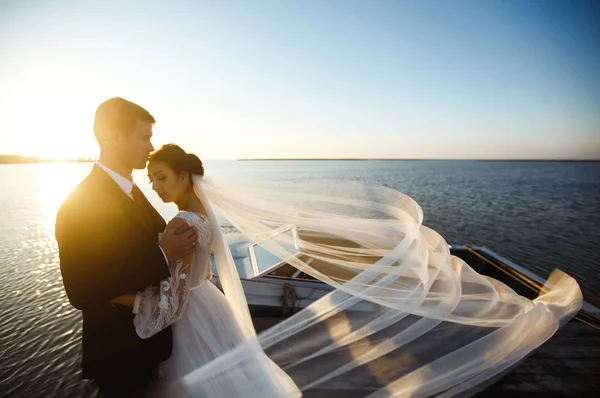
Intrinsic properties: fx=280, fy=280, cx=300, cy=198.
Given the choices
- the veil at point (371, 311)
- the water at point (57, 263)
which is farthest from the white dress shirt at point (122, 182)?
the water at point (57, 263)

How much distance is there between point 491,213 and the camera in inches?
1025

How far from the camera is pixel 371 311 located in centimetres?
311

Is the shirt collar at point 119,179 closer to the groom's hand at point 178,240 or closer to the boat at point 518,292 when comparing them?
the groom's hand at point 178,240

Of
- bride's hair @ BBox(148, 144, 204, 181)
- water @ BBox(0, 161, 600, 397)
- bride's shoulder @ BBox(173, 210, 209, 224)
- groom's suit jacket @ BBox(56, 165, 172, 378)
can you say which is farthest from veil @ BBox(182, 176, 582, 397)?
water @ BBox(0, 161, 600, 397)

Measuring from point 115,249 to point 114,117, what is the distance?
0.89 m

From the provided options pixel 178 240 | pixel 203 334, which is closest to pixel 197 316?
pixel 203 334

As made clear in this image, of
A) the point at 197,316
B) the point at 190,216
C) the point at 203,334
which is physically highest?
the point at 190,216

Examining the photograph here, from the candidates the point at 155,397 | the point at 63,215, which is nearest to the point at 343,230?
the point at 155,397

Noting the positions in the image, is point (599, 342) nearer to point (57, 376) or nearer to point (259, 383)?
point (259, 383)

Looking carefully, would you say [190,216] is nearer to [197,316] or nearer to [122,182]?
[122,182]

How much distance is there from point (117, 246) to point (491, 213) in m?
30.9

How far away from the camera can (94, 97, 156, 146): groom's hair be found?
1.87 meters

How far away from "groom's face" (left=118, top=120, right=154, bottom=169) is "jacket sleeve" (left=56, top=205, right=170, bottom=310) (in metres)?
0.46

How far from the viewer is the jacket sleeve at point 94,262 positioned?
1.60m
